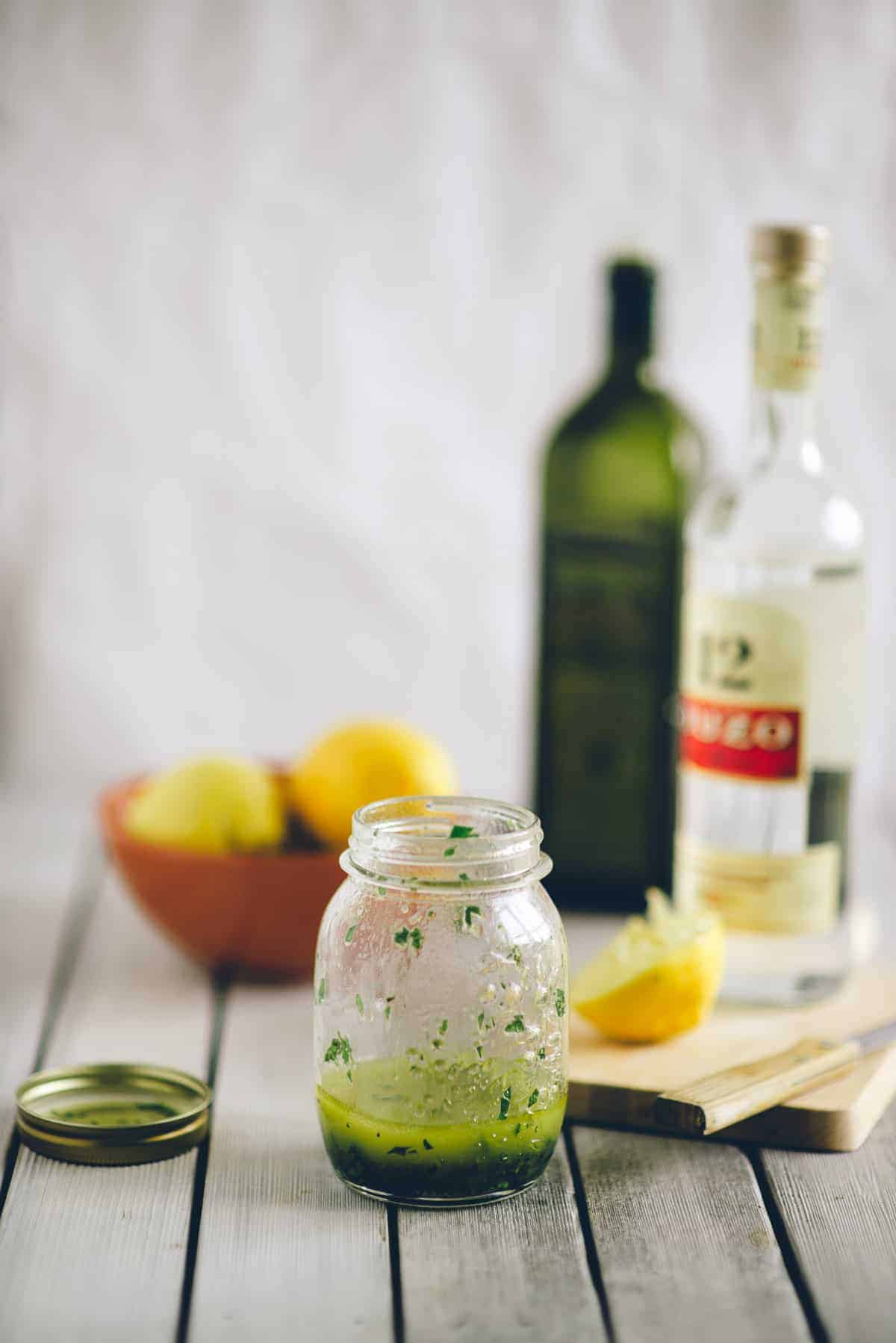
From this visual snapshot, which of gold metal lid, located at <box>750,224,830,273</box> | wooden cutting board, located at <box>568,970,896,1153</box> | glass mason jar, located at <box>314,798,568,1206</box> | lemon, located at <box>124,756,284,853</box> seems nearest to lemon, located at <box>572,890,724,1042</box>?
wooden cutting board, located at <box>568,970,896,1153</box>

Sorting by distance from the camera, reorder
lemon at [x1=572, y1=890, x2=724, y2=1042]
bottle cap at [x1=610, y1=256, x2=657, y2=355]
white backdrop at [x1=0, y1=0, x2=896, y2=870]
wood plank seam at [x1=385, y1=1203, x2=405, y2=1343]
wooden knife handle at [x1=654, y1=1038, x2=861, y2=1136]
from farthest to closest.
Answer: white backdrop at [x1=0, y1=0, x2=896, y2=870] < bottle cap at [x1=610, y1=256, x2=657, y2=355] < lemon at [x1=572, y1=890, x2=724, y2=1042] < wooden knife handle at [x1=654, y1=1038, x2=861, y2=1136] < wood plank seam at [x1=385, y1=1203, x2=405, y2=1343]

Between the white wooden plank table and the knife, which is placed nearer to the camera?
the white wooden plank table

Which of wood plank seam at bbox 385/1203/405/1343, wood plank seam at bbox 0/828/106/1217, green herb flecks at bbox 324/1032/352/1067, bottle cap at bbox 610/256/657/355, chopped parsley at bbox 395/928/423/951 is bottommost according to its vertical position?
wood plank seam at bbox 0/828/106/1217

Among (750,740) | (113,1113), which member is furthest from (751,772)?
(113,1113)

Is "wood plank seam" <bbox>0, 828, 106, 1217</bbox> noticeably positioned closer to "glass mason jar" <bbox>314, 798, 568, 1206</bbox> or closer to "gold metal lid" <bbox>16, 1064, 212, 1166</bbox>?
"gold metal lid" <bbox>16, 1064, 212, 1166</bbox>

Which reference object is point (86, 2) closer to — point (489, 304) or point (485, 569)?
point (489, 304)

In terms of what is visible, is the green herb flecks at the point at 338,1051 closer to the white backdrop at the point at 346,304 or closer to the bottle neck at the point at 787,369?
the bottle neck at the point at 787,369

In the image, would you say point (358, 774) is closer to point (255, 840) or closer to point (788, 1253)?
point (255, 840)
